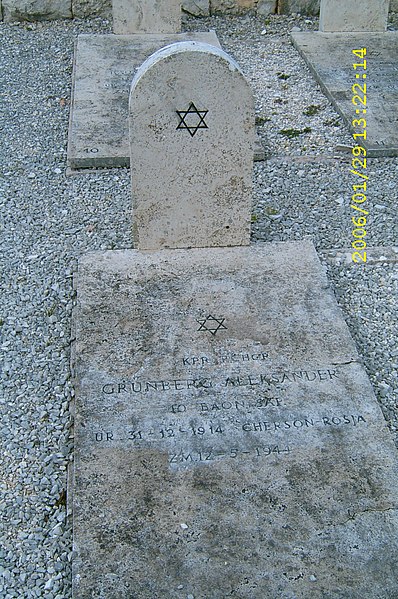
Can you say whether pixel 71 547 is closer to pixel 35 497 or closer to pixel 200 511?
pixel 35 497

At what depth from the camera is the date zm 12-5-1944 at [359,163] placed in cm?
444

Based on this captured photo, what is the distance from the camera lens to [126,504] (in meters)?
2.70

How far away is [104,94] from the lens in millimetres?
5926

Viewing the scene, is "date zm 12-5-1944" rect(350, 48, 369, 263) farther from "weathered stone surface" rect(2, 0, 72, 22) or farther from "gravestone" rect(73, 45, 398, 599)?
"weathered stone surface" rect(2, 0, 72, 22)

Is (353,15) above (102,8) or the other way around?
above

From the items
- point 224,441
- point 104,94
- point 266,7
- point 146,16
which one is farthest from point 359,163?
point 266,7

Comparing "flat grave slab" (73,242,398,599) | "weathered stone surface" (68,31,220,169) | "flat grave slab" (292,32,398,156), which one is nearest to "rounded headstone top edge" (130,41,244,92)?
"flat grave slab" (73,242,398,599)

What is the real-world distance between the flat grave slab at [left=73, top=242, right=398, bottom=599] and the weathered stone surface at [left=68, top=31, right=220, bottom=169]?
1.49 metres

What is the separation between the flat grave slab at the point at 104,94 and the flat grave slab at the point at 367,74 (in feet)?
2.68

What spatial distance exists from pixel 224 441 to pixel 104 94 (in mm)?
3776

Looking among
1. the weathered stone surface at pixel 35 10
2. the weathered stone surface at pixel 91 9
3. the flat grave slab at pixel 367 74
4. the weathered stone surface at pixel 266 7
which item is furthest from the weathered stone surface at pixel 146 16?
the weathered stone surface at pixel 266 7

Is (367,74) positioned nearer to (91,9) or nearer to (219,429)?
(91,9)

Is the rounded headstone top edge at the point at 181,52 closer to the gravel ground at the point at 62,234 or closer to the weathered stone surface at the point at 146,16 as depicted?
the gravel ground at the point at 62,234

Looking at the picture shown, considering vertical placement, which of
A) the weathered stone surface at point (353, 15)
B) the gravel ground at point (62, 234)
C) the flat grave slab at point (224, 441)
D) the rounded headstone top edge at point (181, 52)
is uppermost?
the rounded headstone top edge at point (181, 52)
